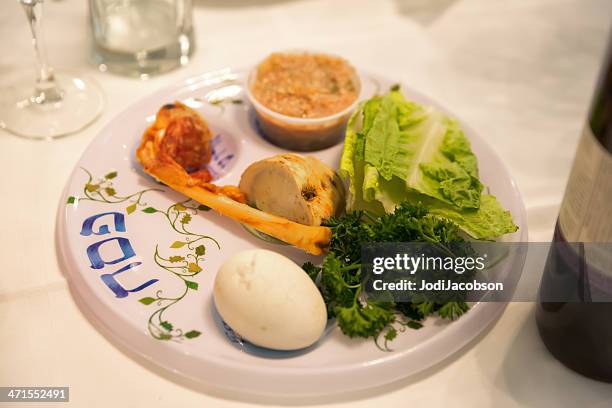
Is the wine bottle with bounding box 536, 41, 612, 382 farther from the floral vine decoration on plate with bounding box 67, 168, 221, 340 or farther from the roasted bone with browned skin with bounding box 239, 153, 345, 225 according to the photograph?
the floral vine decoration on plate with bounding box 67, 168, 221, 340

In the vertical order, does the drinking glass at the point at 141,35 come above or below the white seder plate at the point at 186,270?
above

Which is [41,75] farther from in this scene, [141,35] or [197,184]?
[197,184]

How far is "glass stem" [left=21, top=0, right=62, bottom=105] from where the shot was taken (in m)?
1.62

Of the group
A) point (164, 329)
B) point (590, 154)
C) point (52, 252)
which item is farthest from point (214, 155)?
point (590, 154)

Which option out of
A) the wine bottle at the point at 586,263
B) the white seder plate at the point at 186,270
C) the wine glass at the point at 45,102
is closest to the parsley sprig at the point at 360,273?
the white seder plate at the point at 186,270

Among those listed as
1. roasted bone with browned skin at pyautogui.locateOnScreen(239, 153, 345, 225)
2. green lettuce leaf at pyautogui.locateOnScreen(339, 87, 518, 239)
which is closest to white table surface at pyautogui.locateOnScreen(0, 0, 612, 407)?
green lettuce leaf at pyautogui.locateOnScreen(339, 87, 518, 239)

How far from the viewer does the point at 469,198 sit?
1327 mm

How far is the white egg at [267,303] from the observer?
1083mm

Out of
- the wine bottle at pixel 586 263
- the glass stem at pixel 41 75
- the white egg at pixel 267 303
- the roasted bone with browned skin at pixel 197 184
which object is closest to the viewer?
the wine bottle at pixel 586 263

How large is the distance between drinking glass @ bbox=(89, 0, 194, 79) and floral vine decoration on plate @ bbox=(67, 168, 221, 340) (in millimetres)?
522

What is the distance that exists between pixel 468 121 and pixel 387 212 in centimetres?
56

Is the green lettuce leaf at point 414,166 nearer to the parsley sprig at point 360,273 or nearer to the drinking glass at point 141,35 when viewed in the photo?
the parsley sprig at point 360,273

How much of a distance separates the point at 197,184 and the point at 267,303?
0.41m

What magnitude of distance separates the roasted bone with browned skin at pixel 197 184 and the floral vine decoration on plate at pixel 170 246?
4 cm
